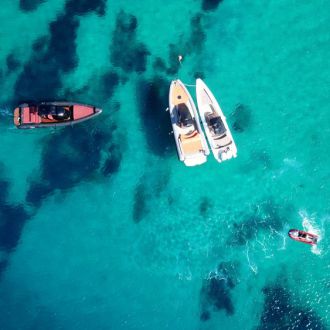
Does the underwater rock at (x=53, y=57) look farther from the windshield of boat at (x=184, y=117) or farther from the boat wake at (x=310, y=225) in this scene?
the boat wake at (x=310, y=225)

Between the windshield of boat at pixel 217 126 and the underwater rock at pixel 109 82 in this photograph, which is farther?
the underwater rock at pixel 109 82

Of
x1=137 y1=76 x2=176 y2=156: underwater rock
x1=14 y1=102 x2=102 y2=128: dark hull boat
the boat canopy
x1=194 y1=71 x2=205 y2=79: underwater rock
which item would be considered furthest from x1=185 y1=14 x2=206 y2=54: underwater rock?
the boat canopy

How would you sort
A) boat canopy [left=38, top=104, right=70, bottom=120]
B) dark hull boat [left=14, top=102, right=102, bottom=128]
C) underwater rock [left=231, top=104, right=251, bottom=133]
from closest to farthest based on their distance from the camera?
A: 1. boat canopy [left=38, top=104, right=70, bottom=120]
2. dark hull boat [left=14, top=102, right=102, bottom=128]
3. underwater rock [left=231, top=104, right=251, bottom=133]

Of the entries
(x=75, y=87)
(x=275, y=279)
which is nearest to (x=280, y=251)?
(x=275, y=279)

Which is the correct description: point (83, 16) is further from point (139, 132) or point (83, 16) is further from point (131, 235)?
point (131, 235)

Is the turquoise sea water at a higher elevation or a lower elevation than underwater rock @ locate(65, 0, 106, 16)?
lower

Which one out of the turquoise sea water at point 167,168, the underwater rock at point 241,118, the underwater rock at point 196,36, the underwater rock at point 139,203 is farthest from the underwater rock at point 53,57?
the underwater rock at point 241,118

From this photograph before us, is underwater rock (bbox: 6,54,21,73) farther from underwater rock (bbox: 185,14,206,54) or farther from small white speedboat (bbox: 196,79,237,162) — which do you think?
Result: small white speedboat (bbox: 196,79,237,162)
